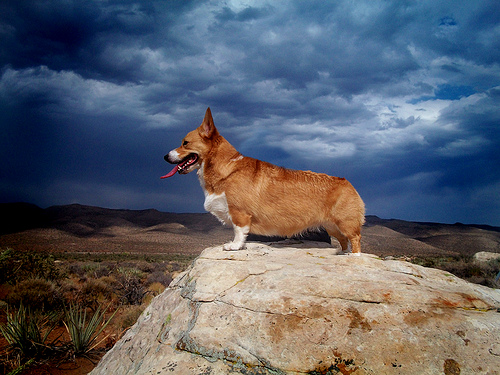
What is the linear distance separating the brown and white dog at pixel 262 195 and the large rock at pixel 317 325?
991 mm

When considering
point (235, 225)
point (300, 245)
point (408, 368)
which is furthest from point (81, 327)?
point (408, 368)

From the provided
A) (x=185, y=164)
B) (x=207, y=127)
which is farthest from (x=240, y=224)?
(x=207, y=127)

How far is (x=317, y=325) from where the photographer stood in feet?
11.7

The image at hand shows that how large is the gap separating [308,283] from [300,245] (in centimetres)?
271

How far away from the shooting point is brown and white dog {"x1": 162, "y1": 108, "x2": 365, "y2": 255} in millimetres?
5609

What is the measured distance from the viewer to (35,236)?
53.8 m

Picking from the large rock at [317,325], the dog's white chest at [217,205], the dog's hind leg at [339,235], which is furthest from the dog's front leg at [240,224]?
the dog's hind leg at [339,235]

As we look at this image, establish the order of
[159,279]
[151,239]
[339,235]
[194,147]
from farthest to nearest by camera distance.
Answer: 1. [151,239]
2. [159,279]
3. [339,235]
4. [194,147]

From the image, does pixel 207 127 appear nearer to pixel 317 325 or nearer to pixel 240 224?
pixel 240 224

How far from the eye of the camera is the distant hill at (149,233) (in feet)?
157

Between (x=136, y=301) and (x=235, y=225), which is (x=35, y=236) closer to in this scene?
(x=136, y=301)

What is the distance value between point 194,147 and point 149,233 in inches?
2505

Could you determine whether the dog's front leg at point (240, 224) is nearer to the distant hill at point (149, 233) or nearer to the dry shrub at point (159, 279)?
the dry shrub at point (159, 279)

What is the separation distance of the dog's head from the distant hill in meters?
38.8
